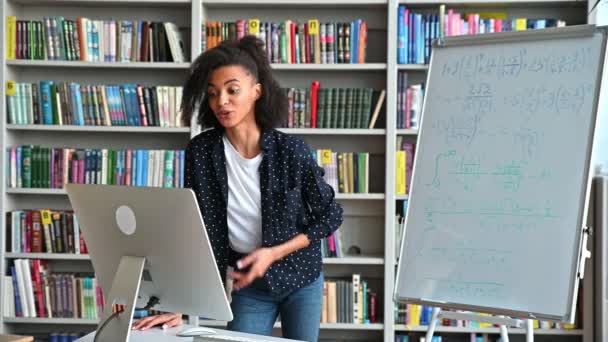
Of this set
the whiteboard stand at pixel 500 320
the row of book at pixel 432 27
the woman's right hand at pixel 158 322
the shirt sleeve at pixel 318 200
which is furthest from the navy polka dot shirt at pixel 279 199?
the row of book at pixel 432 27

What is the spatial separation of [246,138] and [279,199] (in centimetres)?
22

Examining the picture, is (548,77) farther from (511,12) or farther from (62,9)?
(62,9)

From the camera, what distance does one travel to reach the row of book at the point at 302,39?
373cm

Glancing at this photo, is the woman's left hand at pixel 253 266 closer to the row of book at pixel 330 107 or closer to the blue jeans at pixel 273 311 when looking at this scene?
the blue jeans at pixel 273 311

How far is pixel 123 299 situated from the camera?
1635 mm

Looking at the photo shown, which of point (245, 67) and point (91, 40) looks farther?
point (91, 40)

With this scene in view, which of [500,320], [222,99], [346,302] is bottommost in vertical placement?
[346,302]

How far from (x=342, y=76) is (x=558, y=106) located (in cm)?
192

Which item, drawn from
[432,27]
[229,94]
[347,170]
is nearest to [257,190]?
[229,94]

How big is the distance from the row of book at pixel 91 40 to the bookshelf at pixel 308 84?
0.17 feet

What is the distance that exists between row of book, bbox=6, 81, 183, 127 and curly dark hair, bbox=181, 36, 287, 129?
5.00 feet

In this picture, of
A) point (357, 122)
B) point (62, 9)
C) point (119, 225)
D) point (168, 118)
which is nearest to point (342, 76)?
point (357, 122)

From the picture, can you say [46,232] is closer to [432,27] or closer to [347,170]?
[347,170]

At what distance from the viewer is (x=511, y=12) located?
154 inches
